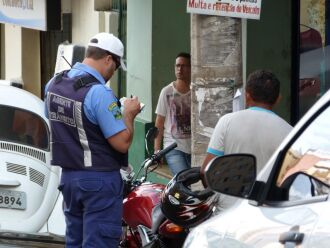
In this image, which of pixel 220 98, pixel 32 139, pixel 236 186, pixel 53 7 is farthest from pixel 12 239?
pixel 53 7

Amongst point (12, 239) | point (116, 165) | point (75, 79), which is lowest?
point (12, 239)

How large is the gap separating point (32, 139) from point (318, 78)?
170 inches

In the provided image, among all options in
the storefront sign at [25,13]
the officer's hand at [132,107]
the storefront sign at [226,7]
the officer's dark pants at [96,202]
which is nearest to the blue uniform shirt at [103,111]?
the officer's hand at [132,107]

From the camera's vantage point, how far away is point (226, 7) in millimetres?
6359

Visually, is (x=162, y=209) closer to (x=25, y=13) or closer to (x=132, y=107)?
(x=132, y=107)

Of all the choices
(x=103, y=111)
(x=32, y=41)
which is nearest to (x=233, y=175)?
(x=103, y=111)

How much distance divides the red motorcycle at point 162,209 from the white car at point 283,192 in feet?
5.46

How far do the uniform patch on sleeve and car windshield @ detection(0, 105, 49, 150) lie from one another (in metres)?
1.43

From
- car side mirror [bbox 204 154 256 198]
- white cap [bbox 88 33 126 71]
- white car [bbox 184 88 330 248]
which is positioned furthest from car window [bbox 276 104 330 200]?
white cap [bbox 88 33 126 71]

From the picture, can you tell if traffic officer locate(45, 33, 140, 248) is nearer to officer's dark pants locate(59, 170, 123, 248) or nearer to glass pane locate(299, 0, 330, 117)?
officer's dark pants locate(59, 170, 123, 248)

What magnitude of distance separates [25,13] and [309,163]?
13840 mm

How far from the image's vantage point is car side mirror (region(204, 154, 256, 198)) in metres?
3.52

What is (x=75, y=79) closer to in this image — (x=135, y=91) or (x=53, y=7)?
(x=135, y=91)

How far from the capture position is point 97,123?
5.70 m
